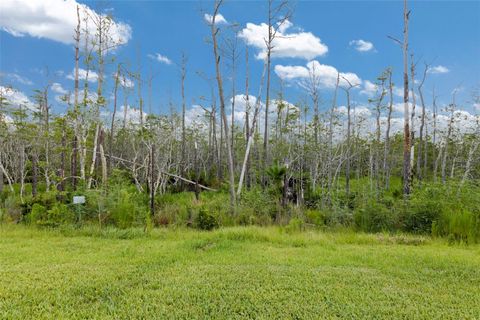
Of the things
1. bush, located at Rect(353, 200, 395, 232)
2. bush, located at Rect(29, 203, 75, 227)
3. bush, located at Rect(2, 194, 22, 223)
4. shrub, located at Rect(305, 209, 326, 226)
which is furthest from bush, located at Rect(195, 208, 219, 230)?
bush, located at Rect(2, 194, 22, 223)

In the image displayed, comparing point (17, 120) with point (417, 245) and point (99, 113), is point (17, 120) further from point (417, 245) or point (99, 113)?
point (417, 245)

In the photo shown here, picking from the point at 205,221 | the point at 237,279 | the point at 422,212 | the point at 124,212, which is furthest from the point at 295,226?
the point at 124,212

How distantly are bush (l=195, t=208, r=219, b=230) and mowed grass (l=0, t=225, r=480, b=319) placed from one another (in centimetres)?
137

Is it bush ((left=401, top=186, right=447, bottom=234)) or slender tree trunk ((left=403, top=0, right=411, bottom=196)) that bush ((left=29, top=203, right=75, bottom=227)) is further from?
slender tree trunk ((left=403, top=0, right=411, bottom=196))

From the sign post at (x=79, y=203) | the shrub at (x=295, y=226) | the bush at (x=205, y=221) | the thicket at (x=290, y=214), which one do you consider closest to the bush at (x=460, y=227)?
the thicket at (x=290, y=214)

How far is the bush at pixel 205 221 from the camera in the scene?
22.5 feet

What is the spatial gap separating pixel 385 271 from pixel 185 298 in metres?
2.54

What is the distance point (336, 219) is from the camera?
690 centimetres

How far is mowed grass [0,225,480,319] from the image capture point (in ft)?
8.89

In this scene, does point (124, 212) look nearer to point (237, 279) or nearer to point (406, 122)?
point (237, 279)

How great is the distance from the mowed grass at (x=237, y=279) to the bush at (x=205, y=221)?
4.49 feet

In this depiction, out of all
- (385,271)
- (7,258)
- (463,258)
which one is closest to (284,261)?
(385,271)

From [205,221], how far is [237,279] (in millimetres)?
3567

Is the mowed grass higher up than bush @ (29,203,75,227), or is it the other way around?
bush @ (29,203,75,227)
